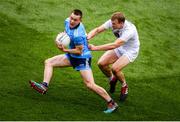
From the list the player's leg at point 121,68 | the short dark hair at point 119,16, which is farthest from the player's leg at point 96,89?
the short dark hair at point 119,16

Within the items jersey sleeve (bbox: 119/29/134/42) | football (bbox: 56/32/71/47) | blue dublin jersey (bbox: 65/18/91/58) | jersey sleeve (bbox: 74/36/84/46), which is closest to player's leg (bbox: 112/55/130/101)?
jersey sleeve (bbox: 119/29/134/42)

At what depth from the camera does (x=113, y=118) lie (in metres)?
7.56

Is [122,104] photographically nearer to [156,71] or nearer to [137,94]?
[137,94]

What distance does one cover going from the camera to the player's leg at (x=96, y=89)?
7.66m

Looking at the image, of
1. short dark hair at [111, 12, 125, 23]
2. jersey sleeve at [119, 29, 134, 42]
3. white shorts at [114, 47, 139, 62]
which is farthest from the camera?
white shorts at [114, 47, 139, 62]

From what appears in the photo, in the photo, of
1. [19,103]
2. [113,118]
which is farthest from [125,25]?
[19,103]

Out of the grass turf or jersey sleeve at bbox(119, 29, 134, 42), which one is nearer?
the grass turf

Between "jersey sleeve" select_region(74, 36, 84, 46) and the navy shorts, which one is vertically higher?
"jersey sleeve" select_region(74, 36, 84, 46)

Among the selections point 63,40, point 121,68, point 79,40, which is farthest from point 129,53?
point 63,40

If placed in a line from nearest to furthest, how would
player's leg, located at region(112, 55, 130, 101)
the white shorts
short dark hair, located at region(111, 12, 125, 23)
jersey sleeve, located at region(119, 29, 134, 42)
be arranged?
short dark hair, located at region(111, 12, 125, 23) < jersey sleeve, located at region(119, 29, 134, 42) < player's leg, located at region(112, 55, 130, 101) < the white shorts

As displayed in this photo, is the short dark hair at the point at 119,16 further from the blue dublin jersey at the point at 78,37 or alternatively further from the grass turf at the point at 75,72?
the grass turf at the point at 75,72

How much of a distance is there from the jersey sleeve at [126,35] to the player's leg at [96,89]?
2.77 ft

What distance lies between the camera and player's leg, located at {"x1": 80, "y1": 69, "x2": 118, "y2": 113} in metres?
7.66

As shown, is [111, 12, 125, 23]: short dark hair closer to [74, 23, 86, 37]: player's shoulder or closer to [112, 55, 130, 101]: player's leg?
[74, 23, 86, 37]: player's shoulder
